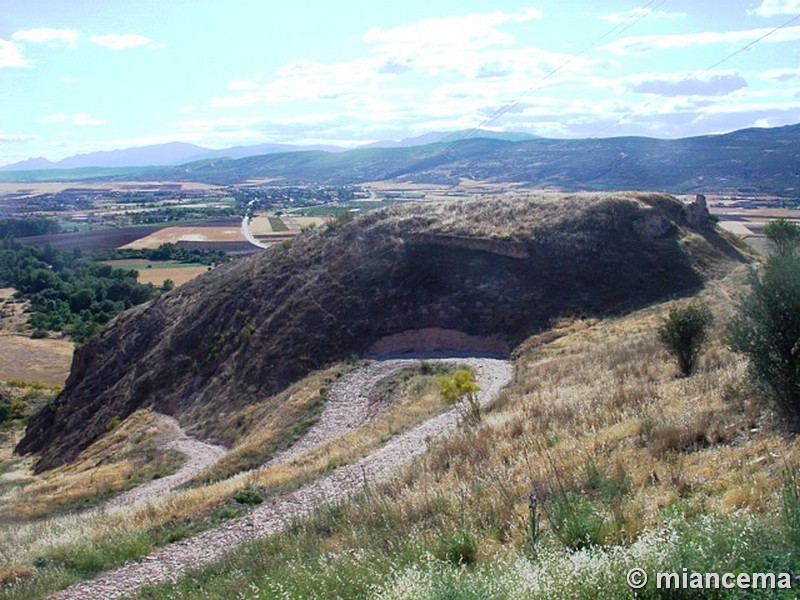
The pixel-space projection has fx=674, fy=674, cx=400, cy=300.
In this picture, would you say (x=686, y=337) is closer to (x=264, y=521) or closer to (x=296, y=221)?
(x=264, y=521)

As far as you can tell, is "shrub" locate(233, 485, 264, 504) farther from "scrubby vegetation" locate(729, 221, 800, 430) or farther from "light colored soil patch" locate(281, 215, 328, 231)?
"light colored soil patch" locate(281, 215, 328, 231)

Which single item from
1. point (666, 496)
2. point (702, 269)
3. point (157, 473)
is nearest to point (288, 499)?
point (666, 496)

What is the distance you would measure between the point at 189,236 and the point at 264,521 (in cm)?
9233

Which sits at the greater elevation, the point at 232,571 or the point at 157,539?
the point at 232,571

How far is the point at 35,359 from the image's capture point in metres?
57.6

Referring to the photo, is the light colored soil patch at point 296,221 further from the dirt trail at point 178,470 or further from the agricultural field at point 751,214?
the dirt trail at point 178,470

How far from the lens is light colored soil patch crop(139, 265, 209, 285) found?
73.8 meters

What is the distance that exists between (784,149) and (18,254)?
105m

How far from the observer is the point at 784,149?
3487 inches

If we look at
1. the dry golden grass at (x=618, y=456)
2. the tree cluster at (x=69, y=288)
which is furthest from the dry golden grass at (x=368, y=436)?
the tree cluster at (x=69, y=288)

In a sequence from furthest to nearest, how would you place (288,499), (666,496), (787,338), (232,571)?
(288,499) → (787,338) → (232,571) → (666,496)

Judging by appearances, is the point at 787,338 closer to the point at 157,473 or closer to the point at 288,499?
the point at 288,499

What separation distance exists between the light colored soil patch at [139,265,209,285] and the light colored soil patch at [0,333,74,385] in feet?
44.4

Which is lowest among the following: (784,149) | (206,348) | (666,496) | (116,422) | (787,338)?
(116,422)
